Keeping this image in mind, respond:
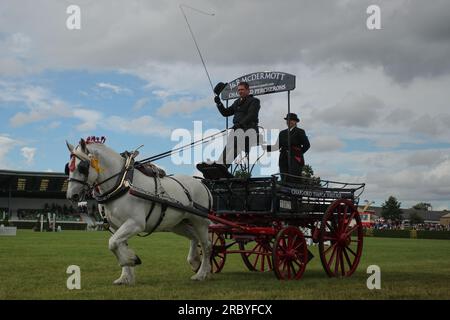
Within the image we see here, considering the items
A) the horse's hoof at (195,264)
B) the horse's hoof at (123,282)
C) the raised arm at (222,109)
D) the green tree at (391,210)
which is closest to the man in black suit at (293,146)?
the raised arm at (222,109)

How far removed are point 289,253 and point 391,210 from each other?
13560cm

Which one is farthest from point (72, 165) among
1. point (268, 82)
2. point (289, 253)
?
point (268, 82)

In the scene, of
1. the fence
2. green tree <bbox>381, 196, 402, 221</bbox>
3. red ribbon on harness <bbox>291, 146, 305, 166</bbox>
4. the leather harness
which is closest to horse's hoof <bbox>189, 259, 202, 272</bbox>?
the leather harness

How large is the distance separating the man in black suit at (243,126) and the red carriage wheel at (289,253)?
6.08ft

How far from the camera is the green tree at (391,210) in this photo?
138750 mm

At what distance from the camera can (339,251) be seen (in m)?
11.7

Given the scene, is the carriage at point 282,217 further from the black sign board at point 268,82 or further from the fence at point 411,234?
the fence at point 411,234

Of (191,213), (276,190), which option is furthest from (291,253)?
(191,213)

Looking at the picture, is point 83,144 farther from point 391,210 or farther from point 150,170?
point 391,210

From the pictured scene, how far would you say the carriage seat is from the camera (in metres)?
9.80

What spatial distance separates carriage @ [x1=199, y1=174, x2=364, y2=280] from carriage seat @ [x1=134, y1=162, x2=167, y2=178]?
1.18m

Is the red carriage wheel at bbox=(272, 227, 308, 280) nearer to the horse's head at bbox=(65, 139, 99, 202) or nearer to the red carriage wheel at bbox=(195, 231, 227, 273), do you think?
the red carriage wheel at bbox=(195, 231, 227, 273)
